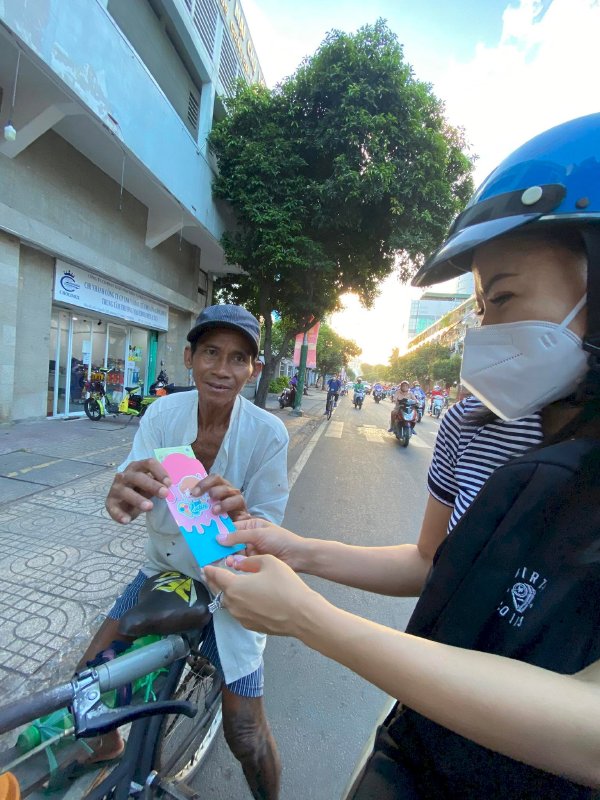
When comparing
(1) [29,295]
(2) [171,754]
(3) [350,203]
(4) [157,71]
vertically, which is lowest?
(2) [171,754]

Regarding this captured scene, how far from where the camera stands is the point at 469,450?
956 mm

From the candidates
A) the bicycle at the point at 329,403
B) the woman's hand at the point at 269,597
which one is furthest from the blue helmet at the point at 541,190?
the bicycle at the point at 329,403

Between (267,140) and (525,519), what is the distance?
38.7 feet

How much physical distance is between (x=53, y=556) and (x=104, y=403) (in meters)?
6.76

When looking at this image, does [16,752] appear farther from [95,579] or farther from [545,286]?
[95,579]

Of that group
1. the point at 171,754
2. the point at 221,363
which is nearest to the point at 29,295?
the point at 221,363

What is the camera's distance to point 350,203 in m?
9.49

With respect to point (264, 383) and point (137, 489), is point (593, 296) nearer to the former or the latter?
point (137, 489)

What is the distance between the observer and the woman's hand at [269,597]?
2.28 feet

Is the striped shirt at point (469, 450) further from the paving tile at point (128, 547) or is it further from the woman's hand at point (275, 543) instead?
the paving tile at point (128, 547)

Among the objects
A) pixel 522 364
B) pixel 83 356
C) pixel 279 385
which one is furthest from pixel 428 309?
pixel 522 364

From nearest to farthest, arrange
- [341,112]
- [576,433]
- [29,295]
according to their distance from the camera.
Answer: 1. [576,433]
2. [29,295]
3. [341,112]

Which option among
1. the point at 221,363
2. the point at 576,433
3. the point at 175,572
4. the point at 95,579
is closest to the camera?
the point at 576,433

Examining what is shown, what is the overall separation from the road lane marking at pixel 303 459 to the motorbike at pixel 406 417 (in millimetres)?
2208
